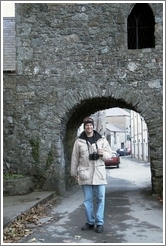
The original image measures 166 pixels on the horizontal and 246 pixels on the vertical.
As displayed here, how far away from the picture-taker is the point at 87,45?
10.1m

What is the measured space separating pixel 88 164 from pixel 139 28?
5796 mm

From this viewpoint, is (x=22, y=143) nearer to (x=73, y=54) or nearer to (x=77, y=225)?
(x=73, y=54)

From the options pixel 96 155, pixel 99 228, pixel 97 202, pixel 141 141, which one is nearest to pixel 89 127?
pixel 96 155

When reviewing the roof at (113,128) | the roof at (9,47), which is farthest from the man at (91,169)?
the roof at (113,128)

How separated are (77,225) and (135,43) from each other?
5.96 meters

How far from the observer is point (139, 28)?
10438 mm

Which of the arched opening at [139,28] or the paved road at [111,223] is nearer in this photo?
the paved road at [111,223]

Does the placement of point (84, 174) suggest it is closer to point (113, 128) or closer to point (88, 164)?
point (88, 164)

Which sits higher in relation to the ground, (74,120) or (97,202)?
(74,120)

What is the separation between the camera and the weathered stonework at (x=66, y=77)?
990 cm

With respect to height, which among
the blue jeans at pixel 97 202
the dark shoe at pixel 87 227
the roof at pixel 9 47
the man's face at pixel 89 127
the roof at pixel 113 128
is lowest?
the dark shoe at pixel 87 227

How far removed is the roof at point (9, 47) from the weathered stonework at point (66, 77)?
0.44 m

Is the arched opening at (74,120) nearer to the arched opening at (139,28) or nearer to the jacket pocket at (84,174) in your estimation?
the arched opening at (139,28)

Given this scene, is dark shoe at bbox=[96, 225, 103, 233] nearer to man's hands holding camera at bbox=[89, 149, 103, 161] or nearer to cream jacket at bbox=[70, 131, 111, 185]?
cream jacket at bbox=[70, 131, 111, 185]
